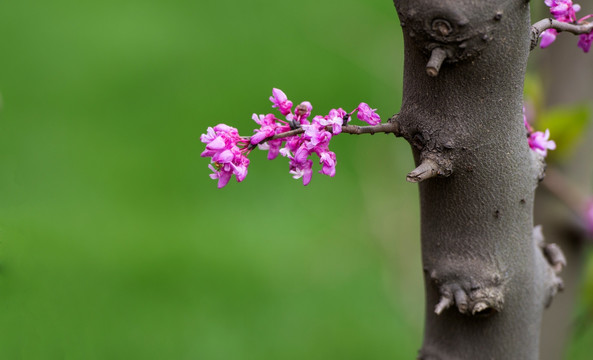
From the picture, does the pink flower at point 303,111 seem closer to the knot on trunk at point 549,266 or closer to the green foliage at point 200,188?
the knot on trunk at point 549,266

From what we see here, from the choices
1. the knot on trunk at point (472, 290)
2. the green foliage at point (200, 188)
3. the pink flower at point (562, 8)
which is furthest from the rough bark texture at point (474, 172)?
the green foliage at point (200, 188)

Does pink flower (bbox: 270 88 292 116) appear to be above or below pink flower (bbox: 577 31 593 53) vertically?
below

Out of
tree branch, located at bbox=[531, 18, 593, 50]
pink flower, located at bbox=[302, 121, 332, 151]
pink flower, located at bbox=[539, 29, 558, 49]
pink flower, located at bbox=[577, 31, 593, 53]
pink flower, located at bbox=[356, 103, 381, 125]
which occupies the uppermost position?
pink flower, located at bbox=[539, 29, 558, 49]

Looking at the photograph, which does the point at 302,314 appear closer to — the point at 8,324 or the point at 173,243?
the point at 173,243

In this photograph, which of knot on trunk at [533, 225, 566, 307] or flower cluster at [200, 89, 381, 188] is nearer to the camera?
flower cluster at [200, 89, 381, 188]

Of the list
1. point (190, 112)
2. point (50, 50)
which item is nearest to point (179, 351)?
point (190, 112)

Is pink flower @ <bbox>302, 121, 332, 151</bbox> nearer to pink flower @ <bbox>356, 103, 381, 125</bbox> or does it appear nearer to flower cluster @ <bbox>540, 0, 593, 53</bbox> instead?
pink flower @ <bbox>356, 103, 381, 125</bbox>

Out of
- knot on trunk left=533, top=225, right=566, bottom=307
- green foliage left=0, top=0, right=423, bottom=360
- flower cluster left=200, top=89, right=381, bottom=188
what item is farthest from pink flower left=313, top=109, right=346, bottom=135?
green foliage left=0, top=0, right=423, bottom=360
